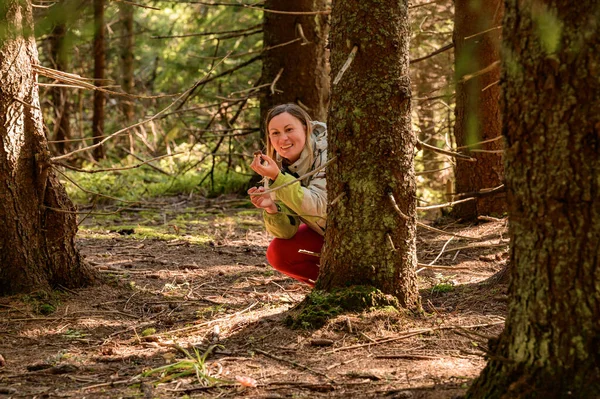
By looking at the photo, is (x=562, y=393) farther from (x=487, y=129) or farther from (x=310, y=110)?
(x=310, y=110)

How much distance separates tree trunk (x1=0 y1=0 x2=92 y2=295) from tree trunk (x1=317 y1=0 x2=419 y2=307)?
2.08 metres

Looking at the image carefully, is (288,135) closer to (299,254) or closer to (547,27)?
(299,254)

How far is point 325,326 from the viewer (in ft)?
12.4

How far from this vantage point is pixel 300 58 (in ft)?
28.8

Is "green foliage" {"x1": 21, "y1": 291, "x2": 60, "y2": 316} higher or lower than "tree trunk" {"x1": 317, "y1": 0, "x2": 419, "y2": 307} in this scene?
lower

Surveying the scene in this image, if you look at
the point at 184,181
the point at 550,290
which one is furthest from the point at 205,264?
the point at 184,181

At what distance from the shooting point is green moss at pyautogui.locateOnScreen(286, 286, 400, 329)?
12.5 ft

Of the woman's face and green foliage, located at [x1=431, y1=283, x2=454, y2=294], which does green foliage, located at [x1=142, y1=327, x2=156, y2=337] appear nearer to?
the woman's face

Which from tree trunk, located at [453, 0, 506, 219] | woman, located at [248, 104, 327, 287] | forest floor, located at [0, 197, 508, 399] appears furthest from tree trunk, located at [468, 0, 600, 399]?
tree trunk, located at [453, 0, 506, 219]

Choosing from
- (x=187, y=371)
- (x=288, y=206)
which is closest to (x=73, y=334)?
(x=187, y=371)

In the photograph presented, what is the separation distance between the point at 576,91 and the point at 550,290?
71 centimetres

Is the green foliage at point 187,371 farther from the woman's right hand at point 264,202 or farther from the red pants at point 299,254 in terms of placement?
the red pants at point 299,254

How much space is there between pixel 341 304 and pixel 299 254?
1073 mm

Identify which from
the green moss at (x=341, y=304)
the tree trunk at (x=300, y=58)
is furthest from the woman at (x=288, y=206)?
the tree trunk at (x=300, y=58)
